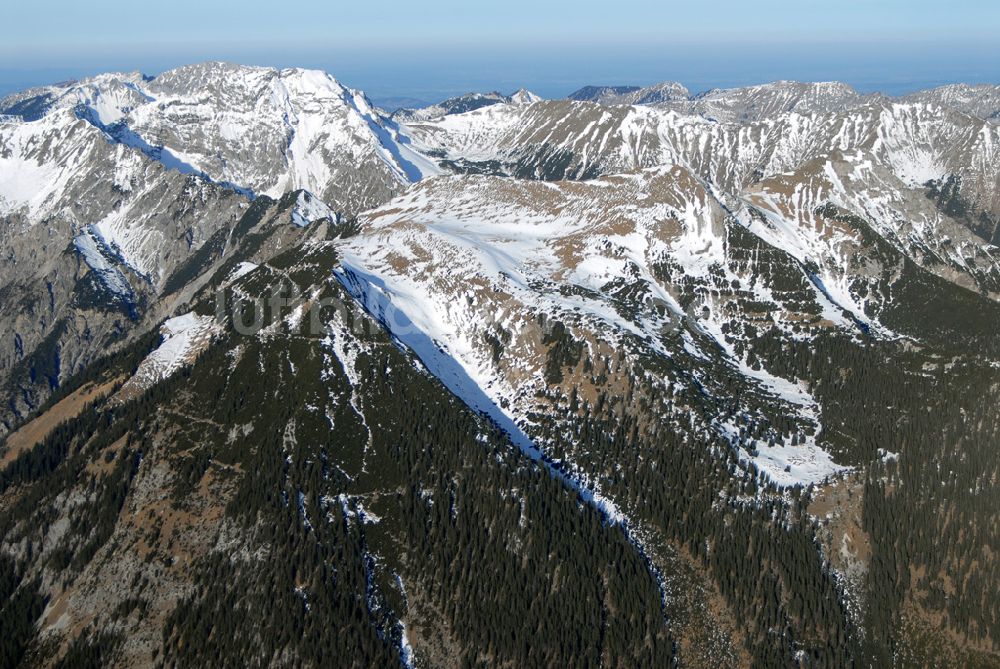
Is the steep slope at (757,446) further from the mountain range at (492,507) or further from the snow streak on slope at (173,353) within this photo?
Result: the snow streak on slope at (173,353)

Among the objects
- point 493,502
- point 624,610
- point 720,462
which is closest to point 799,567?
point 720,462

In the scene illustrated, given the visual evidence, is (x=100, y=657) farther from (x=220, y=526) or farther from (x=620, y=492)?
(x=620, y=492)

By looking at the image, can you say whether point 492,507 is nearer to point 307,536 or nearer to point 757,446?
point 307,536

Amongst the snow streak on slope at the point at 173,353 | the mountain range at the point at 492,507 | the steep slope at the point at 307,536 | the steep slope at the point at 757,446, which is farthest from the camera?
the snow streak on slope at the point at 173,353

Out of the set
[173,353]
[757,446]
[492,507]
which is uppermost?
[173,353]

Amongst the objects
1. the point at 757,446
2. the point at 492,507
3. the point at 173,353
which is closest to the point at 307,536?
the point at 492,507

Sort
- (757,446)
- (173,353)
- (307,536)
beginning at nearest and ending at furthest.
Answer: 1. (307,536)
2. (757,446)
3. (173,353)

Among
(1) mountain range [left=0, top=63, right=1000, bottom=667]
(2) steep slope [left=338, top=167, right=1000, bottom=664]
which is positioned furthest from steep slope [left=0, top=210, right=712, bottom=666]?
(2) steep slope [left=338, top=167, right=1000, bottom=664]

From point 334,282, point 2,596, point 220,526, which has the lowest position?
point 2,596

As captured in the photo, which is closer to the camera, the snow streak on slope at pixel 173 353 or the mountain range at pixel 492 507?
the mountain range at pixel 492 507

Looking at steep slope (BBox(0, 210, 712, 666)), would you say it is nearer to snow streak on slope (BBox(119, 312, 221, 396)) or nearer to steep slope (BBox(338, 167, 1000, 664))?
snow streak on slope (BBox(119, 312, 221, 396))

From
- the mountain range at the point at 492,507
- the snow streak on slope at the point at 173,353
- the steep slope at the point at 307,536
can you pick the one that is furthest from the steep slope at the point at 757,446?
the snow streak on slope at the point at 173,353
